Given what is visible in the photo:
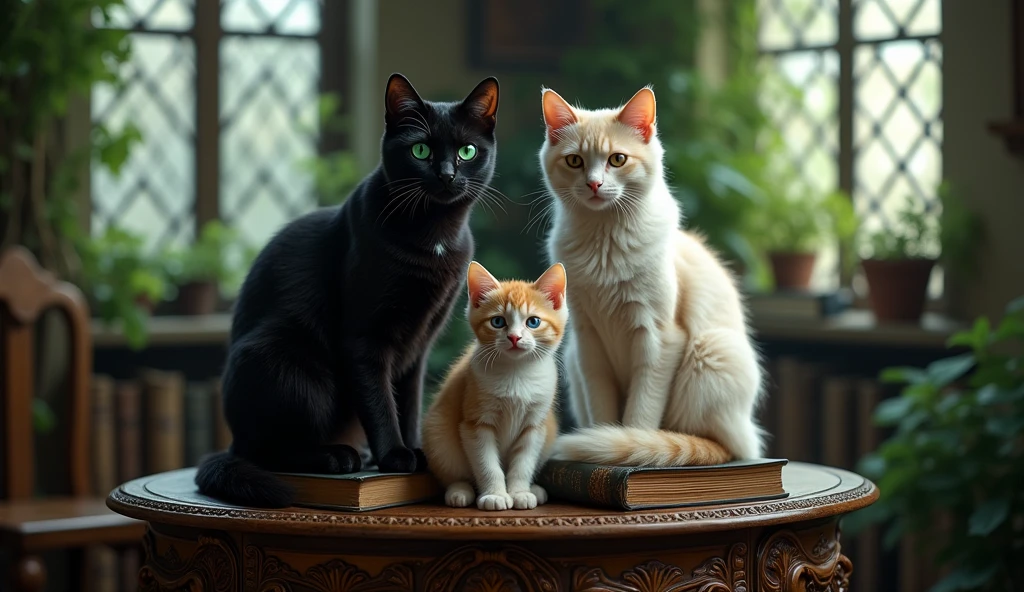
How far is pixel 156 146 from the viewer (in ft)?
12.0

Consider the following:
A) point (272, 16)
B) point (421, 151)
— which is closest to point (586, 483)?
point (421, 151)

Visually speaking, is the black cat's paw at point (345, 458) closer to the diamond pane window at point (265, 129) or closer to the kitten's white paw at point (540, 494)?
the kitten's white paw at point (540, 494)

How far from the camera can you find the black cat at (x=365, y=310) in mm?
1448

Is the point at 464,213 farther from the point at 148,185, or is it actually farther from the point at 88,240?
the point at 148,185

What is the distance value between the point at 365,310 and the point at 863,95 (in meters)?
2.45

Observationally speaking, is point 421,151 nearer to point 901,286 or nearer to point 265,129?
point 901,286

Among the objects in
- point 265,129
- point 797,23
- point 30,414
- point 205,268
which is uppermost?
point 797,23

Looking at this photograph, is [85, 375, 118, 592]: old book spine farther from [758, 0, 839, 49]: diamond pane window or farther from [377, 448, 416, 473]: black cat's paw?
[758, 0, 839, 49]: diamond pane window

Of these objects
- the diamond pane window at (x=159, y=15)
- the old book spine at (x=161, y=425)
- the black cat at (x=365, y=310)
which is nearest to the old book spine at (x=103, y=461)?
the old book spine at (x=161, y=425)

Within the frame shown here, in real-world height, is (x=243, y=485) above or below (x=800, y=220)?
below

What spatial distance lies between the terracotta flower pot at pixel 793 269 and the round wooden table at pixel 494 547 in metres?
2.07

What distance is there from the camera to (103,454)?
3170 mm

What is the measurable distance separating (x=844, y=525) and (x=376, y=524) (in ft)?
6.03

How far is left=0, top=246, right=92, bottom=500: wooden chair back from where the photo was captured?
277cm
